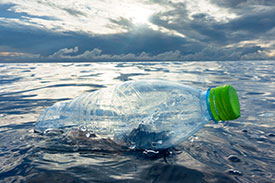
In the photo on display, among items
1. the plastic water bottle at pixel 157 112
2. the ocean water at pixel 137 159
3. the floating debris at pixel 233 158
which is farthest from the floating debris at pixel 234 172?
the plastic water bottle at pixel 157 112

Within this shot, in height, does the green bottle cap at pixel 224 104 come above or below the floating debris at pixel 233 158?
above

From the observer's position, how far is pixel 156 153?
5.39 feet

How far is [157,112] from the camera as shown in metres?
1.81

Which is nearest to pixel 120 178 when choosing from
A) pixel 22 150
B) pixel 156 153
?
pixel 156 153

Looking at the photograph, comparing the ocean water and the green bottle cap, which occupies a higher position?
the green bottle cap

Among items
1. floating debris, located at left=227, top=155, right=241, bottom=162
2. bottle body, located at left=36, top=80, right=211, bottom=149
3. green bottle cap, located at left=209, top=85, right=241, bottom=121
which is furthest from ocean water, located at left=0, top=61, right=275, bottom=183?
green bottle cap, located at left=209, top=85, right=241, bottom=121

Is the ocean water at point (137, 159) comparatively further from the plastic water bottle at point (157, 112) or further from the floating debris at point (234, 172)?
the plastic water bottle at point (157, 112)

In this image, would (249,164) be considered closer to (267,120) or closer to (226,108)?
(226,108)

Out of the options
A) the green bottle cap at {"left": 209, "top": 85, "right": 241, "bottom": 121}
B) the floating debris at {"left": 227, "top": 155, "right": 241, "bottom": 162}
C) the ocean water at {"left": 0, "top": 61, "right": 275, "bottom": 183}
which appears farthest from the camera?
the floating debris at {"left": 227, "top": 155, "right": 241, "bottom": 162}

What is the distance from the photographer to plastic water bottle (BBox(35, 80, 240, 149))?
150cm

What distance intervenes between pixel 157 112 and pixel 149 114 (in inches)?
3.1

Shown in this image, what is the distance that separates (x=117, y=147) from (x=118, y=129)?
256 mm

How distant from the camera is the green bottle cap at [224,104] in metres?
1.44

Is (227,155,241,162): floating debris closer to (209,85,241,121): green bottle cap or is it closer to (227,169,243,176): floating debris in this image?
(227,169,243,176): floating debris
